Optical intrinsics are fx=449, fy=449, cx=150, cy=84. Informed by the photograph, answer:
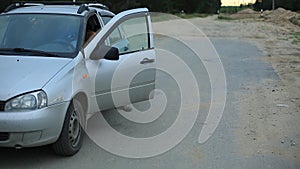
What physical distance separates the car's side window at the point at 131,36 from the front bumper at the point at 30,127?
6.22ft

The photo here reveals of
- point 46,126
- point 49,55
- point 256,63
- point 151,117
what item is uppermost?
point 49,55

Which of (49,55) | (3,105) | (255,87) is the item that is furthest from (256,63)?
(3,105)

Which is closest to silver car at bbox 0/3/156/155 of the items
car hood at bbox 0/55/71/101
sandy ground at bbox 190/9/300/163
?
car hood at bbox 0/55/71/101

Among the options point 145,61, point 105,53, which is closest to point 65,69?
point 105,53

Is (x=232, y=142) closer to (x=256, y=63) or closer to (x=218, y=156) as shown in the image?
(x=218, y=156)

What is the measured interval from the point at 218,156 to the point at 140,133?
1344mm

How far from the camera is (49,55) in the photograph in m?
5.59

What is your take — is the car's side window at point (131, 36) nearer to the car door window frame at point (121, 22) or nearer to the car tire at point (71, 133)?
the car door window frame at point (121, 22)

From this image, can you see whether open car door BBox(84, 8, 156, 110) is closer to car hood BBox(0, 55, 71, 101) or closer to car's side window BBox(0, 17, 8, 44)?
car hood BBox(0, 55, 71, 101)

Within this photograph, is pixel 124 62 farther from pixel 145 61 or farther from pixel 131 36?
pixel 131 36

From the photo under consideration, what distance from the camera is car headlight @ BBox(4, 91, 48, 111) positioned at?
4.73m

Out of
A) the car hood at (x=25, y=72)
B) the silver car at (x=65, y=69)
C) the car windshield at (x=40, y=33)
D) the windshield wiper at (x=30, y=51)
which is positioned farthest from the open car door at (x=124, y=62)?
the car hood at (x=25, y=72)

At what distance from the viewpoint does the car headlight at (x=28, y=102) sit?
15.5 feet

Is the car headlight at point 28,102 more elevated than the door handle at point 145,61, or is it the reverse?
the car headlight at point 28,102
